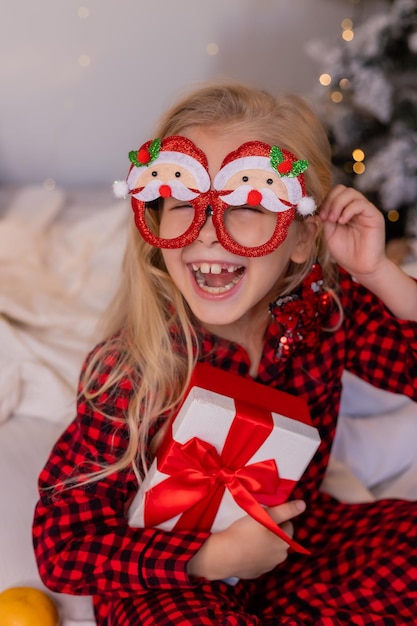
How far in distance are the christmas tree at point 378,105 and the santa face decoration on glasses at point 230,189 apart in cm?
97

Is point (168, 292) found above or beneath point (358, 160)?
beneath

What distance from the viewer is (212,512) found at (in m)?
0.97

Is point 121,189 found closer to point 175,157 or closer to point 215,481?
point 175,157

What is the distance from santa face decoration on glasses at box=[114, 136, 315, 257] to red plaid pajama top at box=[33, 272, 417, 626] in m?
0.19

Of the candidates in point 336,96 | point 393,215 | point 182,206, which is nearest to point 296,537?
point 182,206

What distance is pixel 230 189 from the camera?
0.91 m

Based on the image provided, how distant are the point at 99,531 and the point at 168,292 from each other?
13.3 inches

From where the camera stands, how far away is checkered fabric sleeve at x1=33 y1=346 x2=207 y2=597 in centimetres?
92

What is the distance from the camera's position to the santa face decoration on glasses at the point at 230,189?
91 cm

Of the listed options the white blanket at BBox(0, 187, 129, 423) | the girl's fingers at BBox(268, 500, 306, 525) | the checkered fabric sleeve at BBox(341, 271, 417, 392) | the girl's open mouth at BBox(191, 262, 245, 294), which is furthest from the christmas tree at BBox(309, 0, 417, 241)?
the girl's fingers at BBox(268, 500, 306, 525)

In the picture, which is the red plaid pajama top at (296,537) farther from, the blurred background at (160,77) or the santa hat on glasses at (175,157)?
the blurred background at (160,77)

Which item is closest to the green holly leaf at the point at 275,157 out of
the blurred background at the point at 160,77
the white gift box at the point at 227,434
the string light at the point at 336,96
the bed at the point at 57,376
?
the white gift box at the point at 227,434

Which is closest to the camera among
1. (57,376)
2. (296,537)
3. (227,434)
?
(227,434)

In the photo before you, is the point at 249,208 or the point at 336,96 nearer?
the point at 249,208
